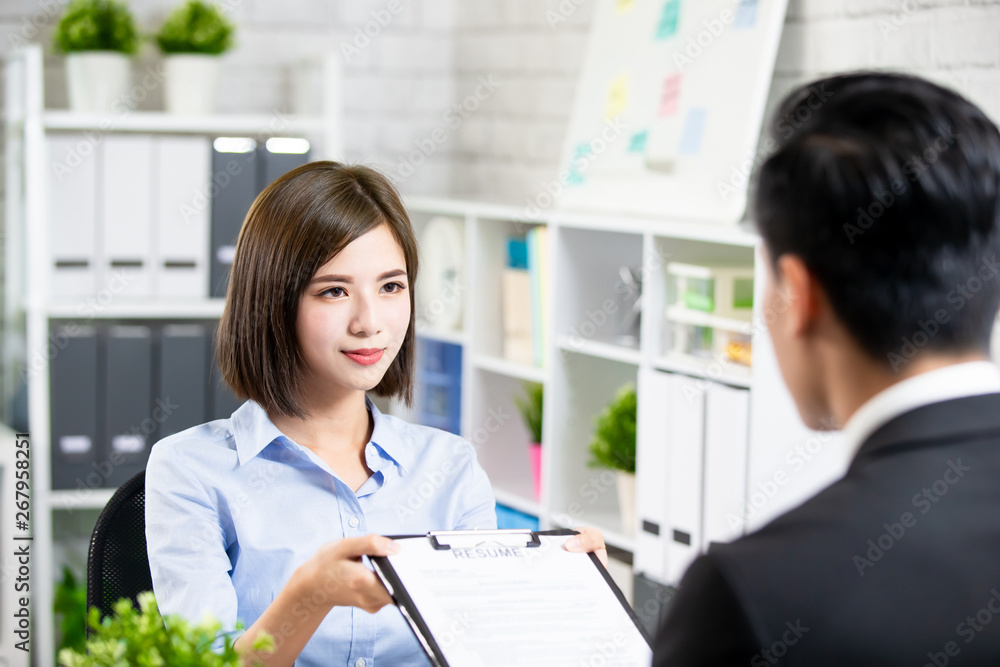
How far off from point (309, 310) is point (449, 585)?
498 mm

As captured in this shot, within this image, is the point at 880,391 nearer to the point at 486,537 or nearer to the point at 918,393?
the point at 918,393

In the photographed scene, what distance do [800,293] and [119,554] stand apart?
1051 mm

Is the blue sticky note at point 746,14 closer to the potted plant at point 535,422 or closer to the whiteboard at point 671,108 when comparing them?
the whiteboard at point 671,108

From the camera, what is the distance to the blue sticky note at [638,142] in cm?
251

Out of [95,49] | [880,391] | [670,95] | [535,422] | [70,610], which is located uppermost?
[95,49]

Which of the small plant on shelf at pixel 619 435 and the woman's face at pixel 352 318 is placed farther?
the small plant on shelf at pixel 619 435

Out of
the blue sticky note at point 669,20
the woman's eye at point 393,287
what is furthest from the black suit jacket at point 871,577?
the blue sticky note at point 669,20

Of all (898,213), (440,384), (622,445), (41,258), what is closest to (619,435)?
(622,445)

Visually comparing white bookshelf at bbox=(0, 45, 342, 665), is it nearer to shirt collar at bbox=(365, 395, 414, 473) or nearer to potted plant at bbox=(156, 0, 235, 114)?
potted plant at bbox=(156, 0, 235, 114)

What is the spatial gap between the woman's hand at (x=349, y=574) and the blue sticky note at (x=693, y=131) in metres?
1.50

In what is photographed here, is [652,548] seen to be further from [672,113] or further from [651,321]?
[672,113]

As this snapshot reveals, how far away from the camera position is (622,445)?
2473 mm

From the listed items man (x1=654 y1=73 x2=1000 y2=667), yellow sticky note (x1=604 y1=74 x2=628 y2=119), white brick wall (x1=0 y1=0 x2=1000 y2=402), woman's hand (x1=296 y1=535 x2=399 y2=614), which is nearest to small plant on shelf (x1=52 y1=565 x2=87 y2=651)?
white brick wall (x1=0 y1=0 x2=1000 y2=402)

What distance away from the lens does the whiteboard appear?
224 centimetres
